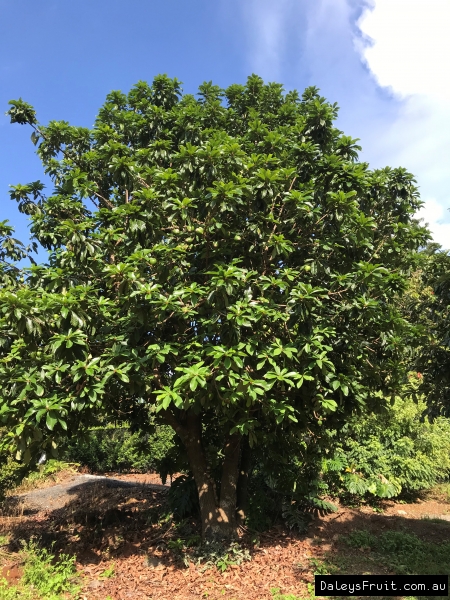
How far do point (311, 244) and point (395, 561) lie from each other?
4570 millimetres

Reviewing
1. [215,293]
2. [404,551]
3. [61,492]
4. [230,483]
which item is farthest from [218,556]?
[61,492]

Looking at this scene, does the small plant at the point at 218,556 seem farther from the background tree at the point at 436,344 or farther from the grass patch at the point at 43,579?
the background tree at the point at 436,344

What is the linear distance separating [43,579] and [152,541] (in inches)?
69.7

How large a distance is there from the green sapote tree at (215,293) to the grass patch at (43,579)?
1.71m

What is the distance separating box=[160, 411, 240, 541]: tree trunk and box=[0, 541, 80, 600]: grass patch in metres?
1.89

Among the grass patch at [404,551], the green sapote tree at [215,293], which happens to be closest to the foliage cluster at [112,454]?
the green sapote tree at [215,293]

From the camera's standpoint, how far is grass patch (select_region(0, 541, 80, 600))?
5117mm

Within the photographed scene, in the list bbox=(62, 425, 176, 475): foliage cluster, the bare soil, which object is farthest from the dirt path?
bbox=(62, 425, 176, 475): foliage cluster

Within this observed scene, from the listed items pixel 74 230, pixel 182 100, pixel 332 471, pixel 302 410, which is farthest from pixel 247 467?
pixel 182 100

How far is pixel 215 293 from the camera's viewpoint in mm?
4660

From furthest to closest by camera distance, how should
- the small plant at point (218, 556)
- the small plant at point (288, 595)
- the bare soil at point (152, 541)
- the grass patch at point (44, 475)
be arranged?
the grass patch at point (44, 475) → the small plant at point (218, 556) → the bare soil at point (152, 541) → the small plant at point (288, 595)

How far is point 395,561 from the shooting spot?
20.1 feet

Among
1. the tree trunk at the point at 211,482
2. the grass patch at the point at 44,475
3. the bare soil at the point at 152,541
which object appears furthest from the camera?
the grass patch at the point at 44,475

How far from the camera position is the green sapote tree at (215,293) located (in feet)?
15.3
